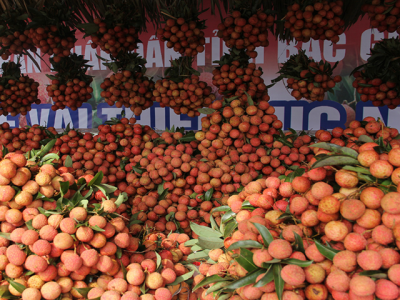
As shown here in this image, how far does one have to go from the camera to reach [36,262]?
37.5 inches

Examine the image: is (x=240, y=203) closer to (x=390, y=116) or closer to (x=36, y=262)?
(x=36, y=262)

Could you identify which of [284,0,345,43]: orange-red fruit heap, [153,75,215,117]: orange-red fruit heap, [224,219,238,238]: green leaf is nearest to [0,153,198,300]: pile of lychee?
[224,219,238,238]: green leaf

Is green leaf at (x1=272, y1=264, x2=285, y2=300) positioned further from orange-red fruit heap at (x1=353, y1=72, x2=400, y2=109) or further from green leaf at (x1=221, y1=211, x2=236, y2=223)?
orange-red fruit heap at (x1=353, y1=72, x2=400, y2=109)

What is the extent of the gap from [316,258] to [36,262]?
943mm

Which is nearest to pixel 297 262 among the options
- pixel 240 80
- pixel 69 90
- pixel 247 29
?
pixel 240 80

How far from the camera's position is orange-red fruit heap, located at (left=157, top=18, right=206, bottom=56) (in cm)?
242

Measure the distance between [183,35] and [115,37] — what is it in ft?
2.34

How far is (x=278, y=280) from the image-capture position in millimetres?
825

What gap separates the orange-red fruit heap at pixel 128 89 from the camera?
274cm

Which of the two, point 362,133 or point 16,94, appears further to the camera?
point 16,94

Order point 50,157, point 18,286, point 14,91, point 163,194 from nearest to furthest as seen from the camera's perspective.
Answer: point 18,286
point 50,157
point 163,194
point 14,91

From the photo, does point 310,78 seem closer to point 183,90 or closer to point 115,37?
point 183,90

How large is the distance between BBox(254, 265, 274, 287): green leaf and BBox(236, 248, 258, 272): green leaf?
0.18 ft

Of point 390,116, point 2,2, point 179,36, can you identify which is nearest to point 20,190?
point 179,36
